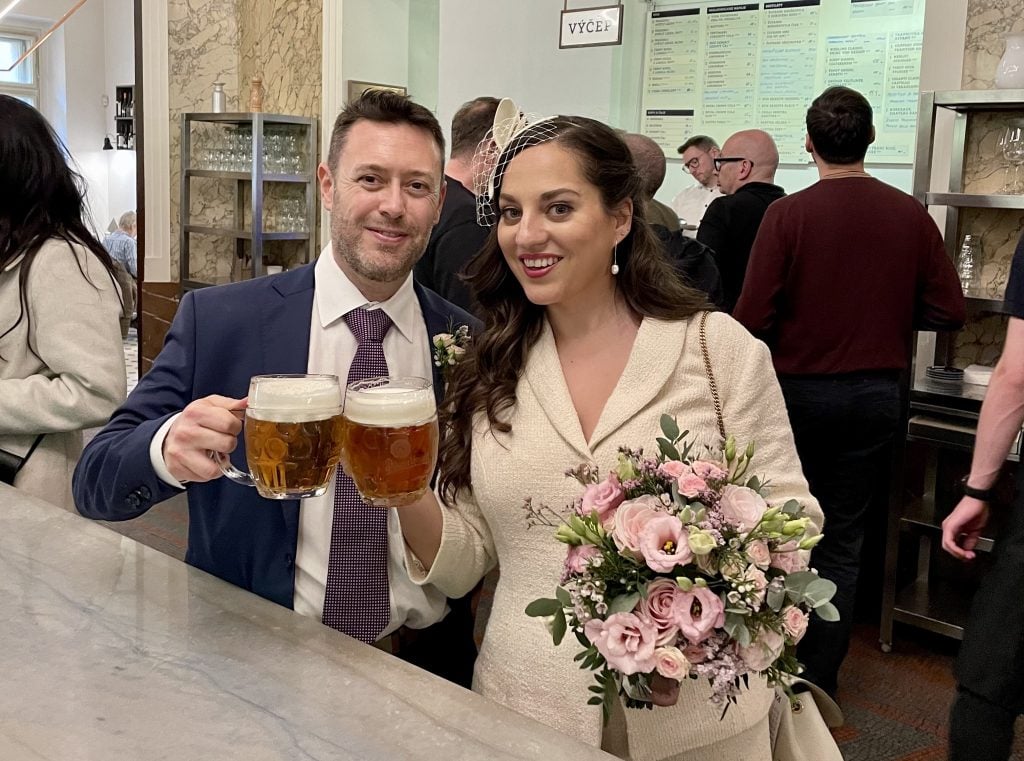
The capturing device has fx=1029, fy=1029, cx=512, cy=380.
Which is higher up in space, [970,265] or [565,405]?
[970,265]

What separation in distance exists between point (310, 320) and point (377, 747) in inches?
39.7

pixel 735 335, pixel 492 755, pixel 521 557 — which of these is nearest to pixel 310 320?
pixel 521 557

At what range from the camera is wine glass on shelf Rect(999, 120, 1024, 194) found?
160 inches

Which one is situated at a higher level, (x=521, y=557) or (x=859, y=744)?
(x=521, y=557)

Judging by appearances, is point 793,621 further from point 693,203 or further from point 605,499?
point 693,203

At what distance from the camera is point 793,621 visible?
4.19 ft

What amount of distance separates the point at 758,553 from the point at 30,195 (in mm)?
1978

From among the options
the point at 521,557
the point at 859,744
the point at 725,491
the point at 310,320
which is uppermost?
the point at 310,320

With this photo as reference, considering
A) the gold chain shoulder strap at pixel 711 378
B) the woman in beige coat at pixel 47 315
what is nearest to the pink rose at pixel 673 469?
the gold chain shoulder strap at pixel 711 378

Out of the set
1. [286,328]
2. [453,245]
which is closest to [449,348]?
[286,328]

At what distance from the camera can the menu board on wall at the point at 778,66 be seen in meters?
7.49

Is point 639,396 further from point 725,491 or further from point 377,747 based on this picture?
point 377,747

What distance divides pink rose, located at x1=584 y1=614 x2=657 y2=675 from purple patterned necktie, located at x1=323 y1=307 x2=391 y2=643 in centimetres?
67

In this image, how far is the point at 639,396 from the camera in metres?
1.80
